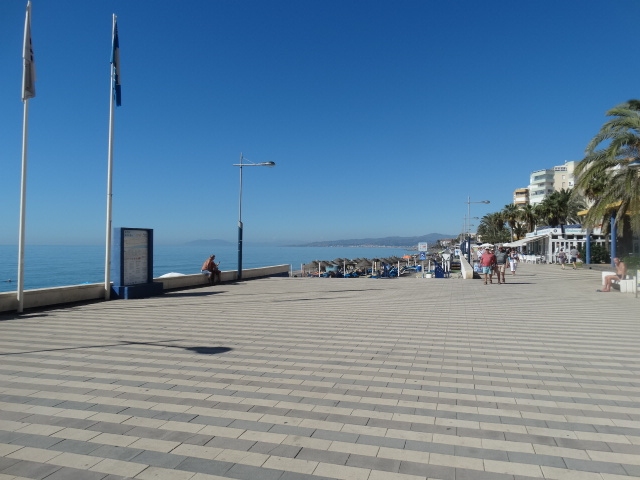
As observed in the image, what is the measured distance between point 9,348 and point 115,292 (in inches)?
268

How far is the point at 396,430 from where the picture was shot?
153 inches

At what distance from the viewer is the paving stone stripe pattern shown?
10.8ft

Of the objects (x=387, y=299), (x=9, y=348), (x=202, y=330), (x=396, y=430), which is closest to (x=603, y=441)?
(x=396, y=430)

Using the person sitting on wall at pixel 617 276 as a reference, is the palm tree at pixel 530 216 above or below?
above

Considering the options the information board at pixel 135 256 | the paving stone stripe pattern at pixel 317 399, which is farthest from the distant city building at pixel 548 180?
the paving stone stripe pattern at pixel 317 399

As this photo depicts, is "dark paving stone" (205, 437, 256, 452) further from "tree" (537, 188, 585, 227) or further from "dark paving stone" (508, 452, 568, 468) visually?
"tree" (537, 188, 585, 227)

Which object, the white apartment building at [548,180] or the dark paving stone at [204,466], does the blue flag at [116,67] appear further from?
the white apartment building at [548,180]

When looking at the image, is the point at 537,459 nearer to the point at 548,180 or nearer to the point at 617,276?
the point at 617,276

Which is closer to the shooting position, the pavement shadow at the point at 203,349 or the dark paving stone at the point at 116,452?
the dark paving stone at the point at 116,452

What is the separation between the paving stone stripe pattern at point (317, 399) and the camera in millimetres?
3301

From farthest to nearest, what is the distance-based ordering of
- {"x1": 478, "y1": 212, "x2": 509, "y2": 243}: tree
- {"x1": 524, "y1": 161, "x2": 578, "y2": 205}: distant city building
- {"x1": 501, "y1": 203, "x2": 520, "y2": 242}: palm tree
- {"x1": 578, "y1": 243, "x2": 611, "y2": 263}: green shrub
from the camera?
{"x1": 524, "y1": 161, "x2": 578, "y2": 205}: distant city building
{"x1": 478, "y1": 212, "x2": 509, "y2": 243}: tree
{"x1": 501, "y1": 203, "x2": 520, "y2": 242}: palm tree
{"x1": 578, "y1": 243, "x2": 611, "y2": 263}: green shrub

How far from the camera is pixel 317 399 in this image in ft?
15.3

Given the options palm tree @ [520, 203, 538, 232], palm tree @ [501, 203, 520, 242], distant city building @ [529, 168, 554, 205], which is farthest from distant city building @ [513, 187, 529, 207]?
palm tree @ [520, 203, 538, 232]

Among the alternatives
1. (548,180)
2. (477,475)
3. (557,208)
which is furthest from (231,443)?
(548,180)
